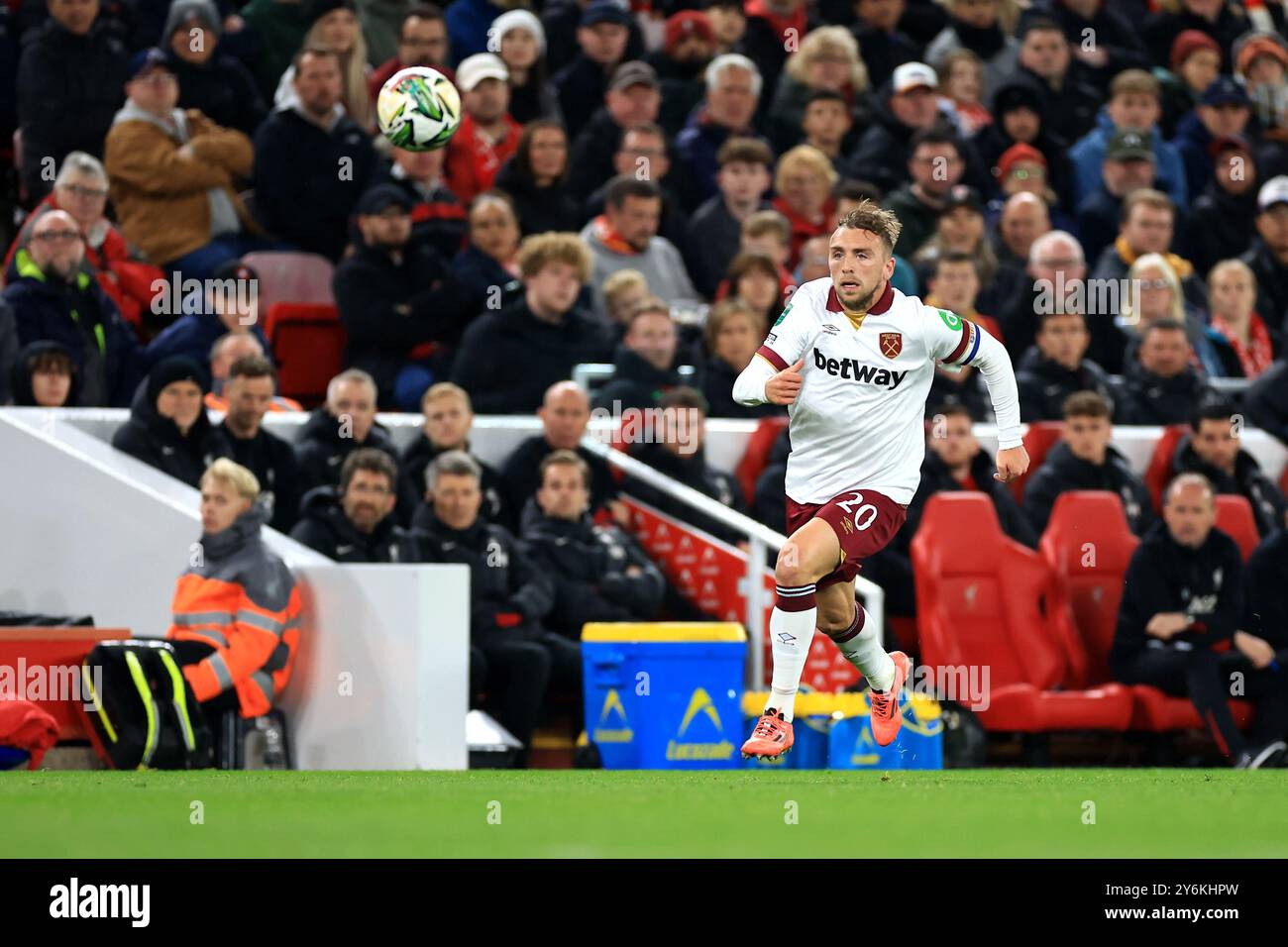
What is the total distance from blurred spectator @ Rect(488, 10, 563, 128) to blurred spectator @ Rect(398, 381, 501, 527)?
12.6ft

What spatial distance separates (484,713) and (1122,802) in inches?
173

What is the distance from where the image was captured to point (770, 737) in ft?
31.0

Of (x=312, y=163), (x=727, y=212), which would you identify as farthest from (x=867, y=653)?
(x=312, y=163)

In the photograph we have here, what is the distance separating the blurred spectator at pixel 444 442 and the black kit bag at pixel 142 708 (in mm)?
2209

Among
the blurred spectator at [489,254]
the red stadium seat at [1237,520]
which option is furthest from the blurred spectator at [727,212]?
the red stadium seat at [1237,520]

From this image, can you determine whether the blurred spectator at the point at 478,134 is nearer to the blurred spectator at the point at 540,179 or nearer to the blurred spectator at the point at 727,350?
the blurred spectator at the point at 540,179

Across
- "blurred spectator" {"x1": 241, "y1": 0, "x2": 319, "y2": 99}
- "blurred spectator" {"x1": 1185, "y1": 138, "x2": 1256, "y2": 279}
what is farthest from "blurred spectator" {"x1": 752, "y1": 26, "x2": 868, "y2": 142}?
"blurred spectator" {"x1": 241, "y1": 0, "x2": 319, "y2": 99}

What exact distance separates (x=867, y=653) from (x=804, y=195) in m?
6.49

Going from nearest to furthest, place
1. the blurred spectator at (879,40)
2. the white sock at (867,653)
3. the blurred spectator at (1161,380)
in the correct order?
1. the white sock at (867,653)
2. the blurred spectator at (1161,380)
3. the blurred spectator at (879,40)

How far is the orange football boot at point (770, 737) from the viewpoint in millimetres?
9391

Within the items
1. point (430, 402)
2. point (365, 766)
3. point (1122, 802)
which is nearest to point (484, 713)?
point (365, 766)

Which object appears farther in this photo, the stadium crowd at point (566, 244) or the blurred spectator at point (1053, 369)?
the blurred spectator at point (1053, 369)
